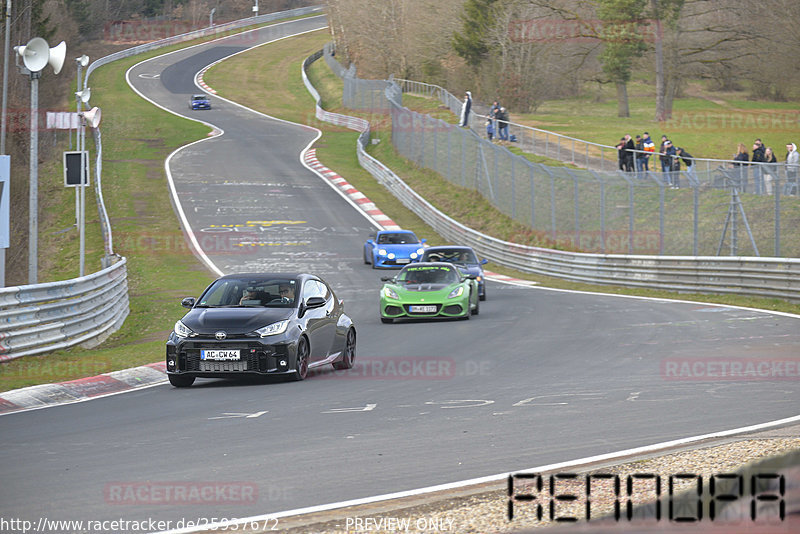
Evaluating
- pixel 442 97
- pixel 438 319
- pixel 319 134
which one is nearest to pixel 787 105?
pixel 442 97

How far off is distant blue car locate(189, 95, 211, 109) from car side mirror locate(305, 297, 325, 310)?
228ft

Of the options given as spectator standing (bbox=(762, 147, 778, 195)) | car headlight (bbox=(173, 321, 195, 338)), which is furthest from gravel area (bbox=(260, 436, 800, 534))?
spectator standing (bbox=(762, 147, 778, 195))

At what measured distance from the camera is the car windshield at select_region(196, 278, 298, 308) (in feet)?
45.1

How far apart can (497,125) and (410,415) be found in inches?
1585

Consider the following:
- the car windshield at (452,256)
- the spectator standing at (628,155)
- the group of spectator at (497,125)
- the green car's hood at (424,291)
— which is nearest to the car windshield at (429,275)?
the green car's hood at (424,291)

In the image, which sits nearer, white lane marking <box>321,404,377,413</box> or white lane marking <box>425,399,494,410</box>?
white lane marking <box>321,404,377,413</box>

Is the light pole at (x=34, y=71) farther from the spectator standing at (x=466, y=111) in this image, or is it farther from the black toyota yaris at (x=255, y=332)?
the spectator standing at (x=466, y=111)

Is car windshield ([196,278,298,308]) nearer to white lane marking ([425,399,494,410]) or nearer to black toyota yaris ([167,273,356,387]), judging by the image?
black toyota yaris ([167,273,356,387])

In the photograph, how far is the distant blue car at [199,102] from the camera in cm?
8075

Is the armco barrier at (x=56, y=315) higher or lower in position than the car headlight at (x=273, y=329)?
lower

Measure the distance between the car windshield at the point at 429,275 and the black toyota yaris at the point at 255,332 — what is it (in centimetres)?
748

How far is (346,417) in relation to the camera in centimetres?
1017

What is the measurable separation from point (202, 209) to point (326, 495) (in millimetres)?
40129

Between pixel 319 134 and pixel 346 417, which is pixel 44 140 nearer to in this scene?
pixel 319 134
